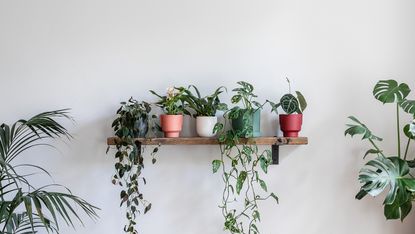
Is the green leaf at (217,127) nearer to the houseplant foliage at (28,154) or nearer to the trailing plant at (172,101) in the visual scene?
the trailing plant at (172,101)

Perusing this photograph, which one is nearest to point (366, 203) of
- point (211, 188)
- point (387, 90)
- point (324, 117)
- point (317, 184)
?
point (317, 184)

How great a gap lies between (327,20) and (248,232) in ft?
4.20

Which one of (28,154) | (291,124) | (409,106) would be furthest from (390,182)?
(28,154)

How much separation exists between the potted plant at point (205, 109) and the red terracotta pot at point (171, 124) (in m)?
0.10

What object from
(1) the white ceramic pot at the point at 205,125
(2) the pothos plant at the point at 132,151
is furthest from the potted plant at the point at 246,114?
(2) the pothos plant at the point at 132,151

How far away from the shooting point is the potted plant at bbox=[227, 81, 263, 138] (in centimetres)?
183

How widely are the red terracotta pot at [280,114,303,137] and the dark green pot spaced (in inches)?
5.1

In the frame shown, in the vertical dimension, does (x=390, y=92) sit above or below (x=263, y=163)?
above

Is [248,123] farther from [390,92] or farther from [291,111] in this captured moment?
[390,92]

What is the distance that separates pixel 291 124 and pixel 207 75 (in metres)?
0.55

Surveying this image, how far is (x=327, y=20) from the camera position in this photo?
2.04 metres

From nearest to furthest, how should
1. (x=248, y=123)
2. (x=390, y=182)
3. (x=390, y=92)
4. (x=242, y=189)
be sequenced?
(x=390, y=182)
(x=390, y=92)
(x=248, y=123)
(x=242, y=189)

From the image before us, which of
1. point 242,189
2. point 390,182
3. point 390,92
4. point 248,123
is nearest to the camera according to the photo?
point 390,182

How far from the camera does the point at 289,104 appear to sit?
1.86m
